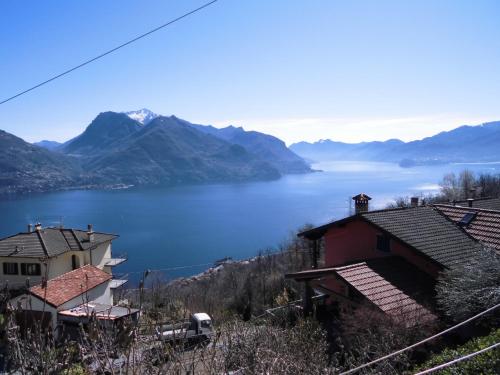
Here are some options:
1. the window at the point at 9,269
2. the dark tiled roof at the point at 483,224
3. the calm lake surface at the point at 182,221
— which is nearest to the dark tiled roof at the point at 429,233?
the dark tiled roof at the point at 483,224

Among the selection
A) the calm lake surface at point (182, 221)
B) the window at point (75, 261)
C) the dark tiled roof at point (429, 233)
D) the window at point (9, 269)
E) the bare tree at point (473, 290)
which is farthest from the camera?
the calm lake surface at point (182, 221)

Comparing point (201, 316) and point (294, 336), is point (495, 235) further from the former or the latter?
point (294, 336)

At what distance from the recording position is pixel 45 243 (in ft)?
75.0

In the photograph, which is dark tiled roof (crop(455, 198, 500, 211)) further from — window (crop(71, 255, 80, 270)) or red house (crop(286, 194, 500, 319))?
window (crop(71, 255, 80, 270))

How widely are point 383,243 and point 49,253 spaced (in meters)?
17.2

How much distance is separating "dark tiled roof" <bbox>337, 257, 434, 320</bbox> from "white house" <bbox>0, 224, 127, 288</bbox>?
14.7 meters

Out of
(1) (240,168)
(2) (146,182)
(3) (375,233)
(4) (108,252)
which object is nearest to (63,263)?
(4) (108,252)

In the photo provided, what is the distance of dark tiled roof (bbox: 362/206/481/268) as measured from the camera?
443 inches

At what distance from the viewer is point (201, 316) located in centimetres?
1247

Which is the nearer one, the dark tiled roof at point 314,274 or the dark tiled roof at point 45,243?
the dark tiled roof at point 314,274

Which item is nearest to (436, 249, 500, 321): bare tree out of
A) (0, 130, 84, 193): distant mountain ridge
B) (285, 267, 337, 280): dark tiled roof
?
(285, 267, 337, 280): dark tiled roof

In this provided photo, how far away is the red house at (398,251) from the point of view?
390 inches

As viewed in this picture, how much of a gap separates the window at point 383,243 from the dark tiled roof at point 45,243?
53.6ft

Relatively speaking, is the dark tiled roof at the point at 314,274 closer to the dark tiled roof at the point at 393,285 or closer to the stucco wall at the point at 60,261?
the dark tiled roof at the point at 393,285
